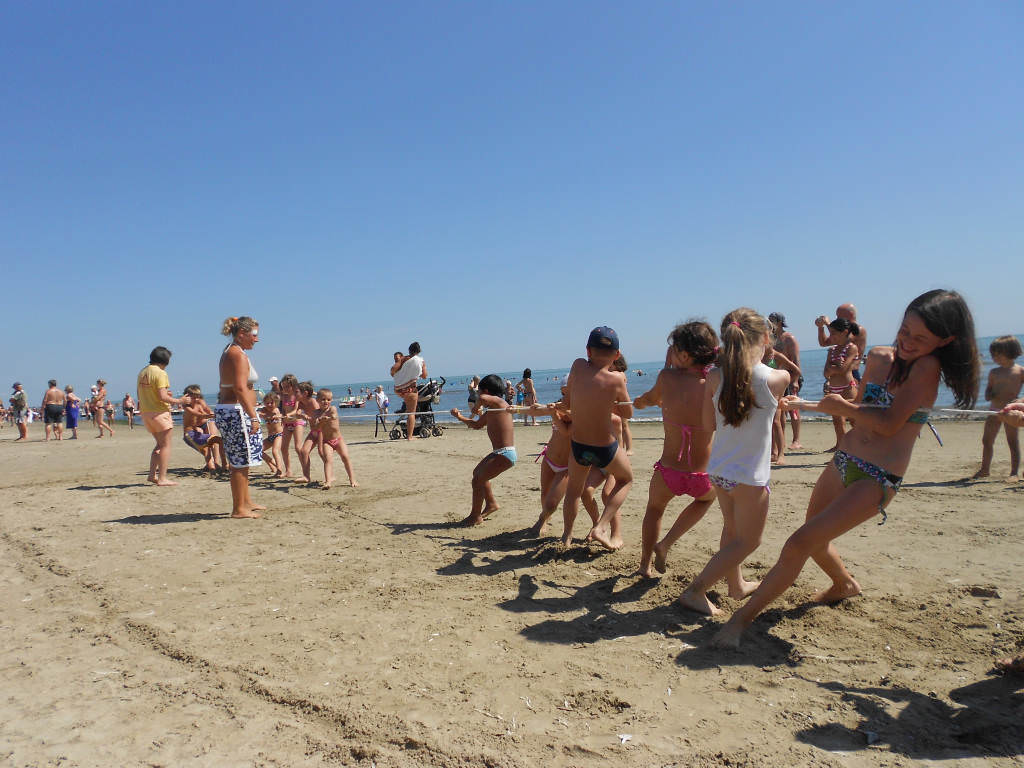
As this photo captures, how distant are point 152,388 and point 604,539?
707 cm

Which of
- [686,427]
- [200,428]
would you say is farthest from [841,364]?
[200,428]

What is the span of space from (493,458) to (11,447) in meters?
18.4

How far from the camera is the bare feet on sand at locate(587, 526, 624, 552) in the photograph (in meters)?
5.29

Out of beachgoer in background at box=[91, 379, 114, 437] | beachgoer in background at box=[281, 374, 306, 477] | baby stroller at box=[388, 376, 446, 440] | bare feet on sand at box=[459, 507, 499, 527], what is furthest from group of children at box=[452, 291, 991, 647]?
beachgoer in background at box=[91, 379, 114, 437]

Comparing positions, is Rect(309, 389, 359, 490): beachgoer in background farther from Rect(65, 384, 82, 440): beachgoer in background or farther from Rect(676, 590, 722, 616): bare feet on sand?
Rect(65, 384, 82, 440): beachgoer in background

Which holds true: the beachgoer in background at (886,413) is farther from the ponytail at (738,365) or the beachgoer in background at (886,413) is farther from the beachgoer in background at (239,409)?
the beachgoer in background at (239,409)

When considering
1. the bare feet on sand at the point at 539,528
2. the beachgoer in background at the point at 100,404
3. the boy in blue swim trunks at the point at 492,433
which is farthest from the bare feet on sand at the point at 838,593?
the beachgoer in background at the point at 100,404

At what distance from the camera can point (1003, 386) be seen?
7.79m

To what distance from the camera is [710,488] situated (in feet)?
14.2

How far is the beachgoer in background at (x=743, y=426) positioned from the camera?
359cm

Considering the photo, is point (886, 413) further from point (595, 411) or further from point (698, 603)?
point (595, 411)

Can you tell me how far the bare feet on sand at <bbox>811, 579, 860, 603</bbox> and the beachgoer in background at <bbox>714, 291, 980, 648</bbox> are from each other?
2.70 ft

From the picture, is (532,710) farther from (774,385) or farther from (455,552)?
(455,552)

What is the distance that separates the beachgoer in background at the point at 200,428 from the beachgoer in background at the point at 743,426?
30.0 ft
